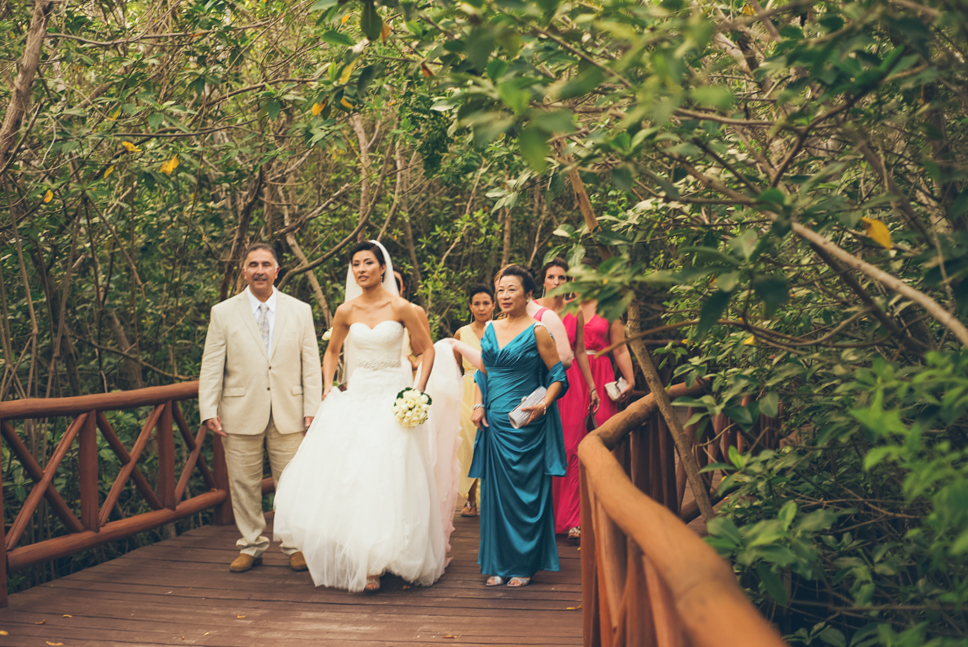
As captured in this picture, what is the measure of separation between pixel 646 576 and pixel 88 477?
428cm

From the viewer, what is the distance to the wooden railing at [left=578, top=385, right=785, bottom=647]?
4.12 ft

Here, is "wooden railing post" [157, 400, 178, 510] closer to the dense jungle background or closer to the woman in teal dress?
the dense jungle background

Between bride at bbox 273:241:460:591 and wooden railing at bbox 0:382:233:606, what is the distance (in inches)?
47.3

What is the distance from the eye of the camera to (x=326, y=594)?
4543mm

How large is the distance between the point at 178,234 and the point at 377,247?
8.47 ft

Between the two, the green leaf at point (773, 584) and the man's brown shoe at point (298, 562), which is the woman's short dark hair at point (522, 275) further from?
the green leaf at point (773, 584)

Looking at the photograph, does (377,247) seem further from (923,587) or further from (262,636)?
(923,587)

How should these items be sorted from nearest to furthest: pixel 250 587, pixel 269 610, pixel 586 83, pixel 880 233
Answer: pixel 586 83 → pixel 880 233 → pixel 269 610 → pixel 250 587

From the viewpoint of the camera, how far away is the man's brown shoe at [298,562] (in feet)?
16.4

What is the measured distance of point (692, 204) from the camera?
2.62m

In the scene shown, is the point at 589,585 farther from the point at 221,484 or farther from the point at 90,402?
the point at 221,484

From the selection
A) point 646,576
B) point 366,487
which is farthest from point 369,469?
point 646,576

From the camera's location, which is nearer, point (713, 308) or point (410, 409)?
point (713, 308)

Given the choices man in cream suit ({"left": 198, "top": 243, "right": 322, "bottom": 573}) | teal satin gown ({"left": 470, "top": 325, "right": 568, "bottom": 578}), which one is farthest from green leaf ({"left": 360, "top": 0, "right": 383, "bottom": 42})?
man in cream suit ({"left": 198, "top": 243, "right": 322, "bottom": 573})
